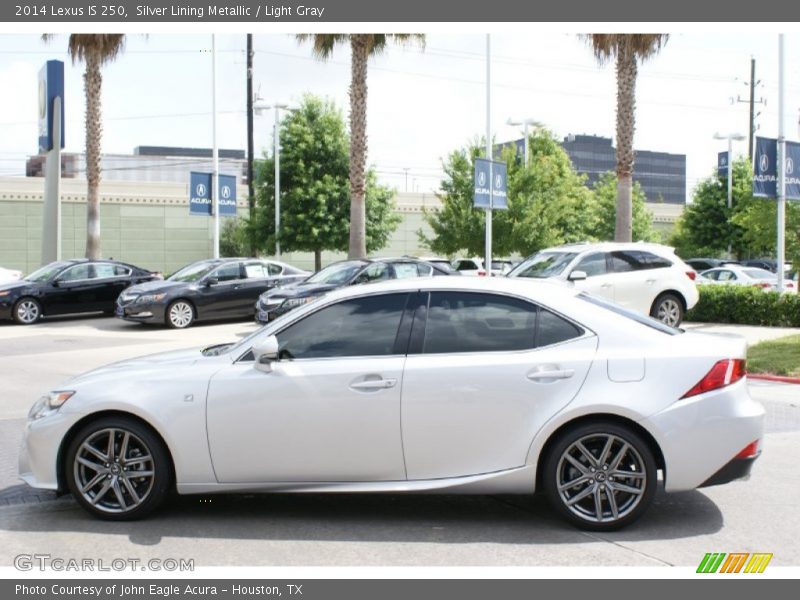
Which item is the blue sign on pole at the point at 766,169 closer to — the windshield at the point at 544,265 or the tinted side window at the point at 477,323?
the windshield at the point at 544,265

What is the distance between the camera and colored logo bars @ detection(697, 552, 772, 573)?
4918 mm

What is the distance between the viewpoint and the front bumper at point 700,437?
5.37 meters

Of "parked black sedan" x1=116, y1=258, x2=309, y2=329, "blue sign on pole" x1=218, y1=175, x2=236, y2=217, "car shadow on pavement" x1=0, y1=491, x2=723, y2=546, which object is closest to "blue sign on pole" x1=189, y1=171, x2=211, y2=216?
"blue sign on pole" x1=218, y1=175, x2=236, y2=217

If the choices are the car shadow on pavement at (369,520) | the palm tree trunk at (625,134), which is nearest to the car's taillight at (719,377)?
the car shadow on pavement at (369,520)

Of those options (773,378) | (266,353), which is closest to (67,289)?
(773,378)

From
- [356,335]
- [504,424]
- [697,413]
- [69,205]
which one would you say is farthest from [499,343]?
[69,205]

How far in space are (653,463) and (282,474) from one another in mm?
2293

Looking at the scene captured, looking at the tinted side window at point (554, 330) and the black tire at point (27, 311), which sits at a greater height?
the tinted side window at point (554, 330)

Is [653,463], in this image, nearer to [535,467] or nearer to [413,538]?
[535,467]

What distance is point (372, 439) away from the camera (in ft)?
17.9

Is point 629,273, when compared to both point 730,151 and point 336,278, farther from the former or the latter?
point 730,151

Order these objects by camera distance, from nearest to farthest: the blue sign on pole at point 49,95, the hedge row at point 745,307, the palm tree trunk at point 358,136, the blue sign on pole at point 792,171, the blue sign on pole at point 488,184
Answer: the hedge row at point 745,307 < the blue sign on pole at point 792,171 < the blue sign on pole at point 488,184 < the palm tree trunk at point 358,136 < the blue sign on pole at point 49,95

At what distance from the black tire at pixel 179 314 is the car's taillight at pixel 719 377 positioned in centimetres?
1663

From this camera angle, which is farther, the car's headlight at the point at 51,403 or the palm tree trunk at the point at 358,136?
the palm tree trunk at the point at 358,136
